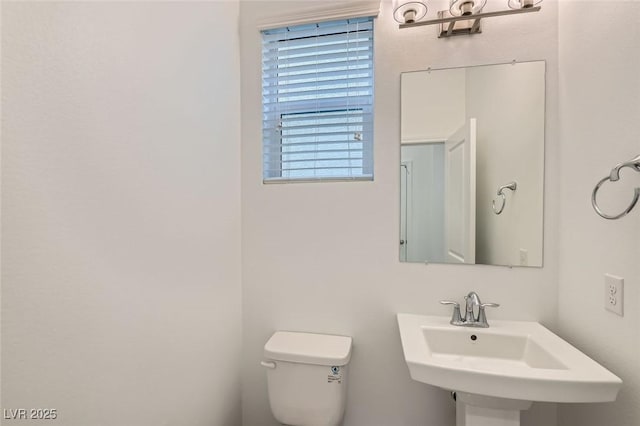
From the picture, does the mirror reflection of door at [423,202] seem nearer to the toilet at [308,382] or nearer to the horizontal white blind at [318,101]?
the horizontal white blind at [318,101]

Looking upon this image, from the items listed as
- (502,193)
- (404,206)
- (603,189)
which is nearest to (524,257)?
(502,193)

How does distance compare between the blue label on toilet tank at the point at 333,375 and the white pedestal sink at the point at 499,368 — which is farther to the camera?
the blue label on toilet tank at the point at 333,375

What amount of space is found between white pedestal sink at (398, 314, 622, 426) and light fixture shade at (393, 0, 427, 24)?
1.33m

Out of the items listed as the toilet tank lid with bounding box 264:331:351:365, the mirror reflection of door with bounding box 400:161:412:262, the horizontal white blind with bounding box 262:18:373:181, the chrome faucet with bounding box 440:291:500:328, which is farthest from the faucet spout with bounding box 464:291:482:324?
the horizontal white blind with bounding box 262:18:373:181

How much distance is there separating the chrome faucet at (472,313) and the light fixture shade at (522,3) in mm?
1207

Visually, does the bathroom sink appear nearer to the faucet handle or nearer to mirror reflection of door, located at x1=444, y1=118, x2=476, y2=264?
the faucet handle

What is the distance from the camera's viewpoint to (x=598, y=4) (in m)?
1.03

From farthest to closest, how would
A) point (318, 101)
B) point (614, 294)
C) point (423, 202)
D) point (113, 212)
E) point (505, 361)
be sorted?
point (318, 101) < point (423, 202) < point (505, 361) < point (614, 294) < point (113, 212)

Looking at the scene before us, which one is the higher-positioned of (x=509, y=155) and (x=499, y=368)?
(x=509, y=155)

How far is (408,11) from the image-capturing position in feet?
4.22

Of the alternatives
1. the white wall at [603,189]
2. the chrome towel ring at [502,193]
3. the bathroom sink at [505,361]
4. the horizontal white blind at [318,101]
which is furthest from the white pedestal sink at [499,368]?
the horizontal white blind at [318,101]

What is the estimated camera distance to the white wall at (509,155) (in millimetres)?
1281

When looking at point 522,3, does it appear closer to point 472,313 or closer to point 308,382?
point 472,313

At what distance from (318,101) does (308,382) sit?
52.8 inches
